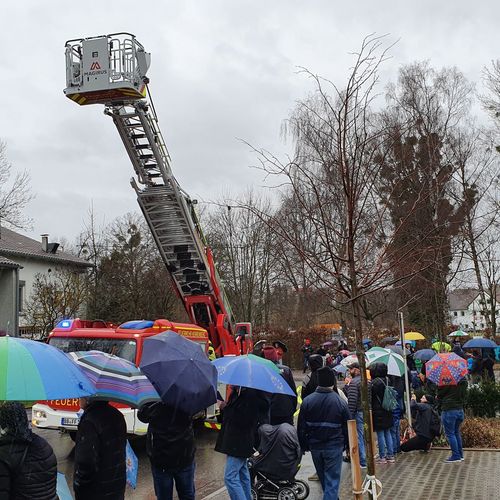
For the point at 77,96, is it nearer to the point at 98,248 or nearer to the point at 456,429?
the point at 456,429

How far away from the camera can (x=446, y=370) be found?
927 centimetres

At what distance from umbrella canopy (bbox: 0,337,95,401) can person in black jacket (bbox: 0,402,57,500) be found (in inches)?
6.6

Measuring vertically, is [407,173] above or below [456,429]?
above

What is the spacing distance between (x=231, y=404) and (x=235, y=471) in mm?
689

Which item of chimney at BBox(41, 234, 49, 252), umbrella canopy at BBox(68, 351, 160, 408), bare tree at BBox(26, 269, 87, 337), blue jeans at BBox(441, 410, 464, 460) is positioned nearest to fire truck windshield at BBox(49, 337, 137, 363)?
blue jeans at BBox(441, 410, 464, 460)

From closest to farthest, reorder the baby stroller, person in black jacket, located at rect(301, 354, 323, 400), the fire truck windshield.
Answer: the baby stroller → person in black jacket, located at rect(301, 354, 323, 400) → the fire truck windshield

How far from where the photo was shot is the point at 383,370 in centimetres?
931

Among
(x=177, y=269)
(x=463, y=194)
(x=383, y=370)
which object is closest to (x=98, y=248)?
(x=463, y=194)

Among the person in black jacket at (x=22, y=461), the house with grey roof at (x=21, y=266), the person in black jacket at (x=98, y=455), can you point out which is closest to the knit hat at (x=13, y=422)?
the person in black jacket at (x=22, y=461)

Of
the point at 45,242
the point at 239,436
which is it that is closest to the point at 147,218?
the point at 239,436

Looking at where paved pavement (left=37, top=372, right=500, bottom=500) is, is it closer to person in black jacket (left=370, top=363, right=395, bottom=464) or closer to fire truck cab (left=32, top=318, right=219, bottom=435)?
person in black jacket (left=370, top=363, right=395, bottom=464)

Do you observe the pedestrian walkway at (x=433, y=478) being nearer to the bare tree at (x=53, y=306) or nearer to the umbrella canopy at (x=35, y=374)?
the umbrella canopy at (x=35, y=374)

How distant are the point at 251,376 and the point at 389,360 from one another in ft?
15.9

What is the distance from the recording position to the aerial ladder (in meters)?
12.4
